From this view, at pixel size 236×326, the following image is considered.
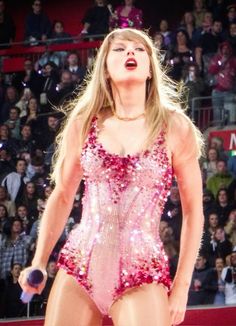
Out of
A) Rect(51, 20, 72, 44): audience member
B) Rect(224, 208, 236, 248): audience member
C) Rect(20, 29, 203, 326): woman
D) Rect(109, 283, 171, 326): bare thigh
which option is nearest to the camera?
Rect(109, 283, 171, 326): bare thigh

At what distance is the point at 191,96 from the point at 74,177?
24.1 feet

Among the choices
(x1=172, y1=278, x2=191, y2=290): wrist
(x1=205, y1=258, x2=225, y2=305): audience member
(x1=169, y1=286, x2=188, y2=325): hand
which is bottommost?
(x1=205, y1=258, x2=225, y2=305): audience member

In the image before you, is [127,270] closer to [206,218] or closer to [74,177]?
[74,177]

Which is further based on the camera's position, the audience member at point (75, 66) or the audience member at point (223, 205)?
the audience member at point (75, 66)

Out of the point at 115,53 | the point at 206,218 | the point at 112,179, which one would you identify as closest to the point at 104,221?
the point at 112,179

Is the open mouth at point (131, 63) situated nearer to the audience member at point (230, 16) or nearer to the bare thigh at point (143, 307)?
the bare thigh at point (143, 307)

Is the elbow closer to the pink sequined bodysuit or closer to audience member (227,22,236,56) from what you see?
the pink sequined bodysuit

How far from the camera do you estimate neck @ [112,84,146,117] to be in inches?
140

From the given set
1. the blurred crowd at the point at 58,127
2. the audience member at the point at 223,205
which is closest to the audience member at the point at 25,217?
the blurred crowd at the point at 58,127

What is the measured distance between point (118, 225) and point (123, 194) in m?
0.10

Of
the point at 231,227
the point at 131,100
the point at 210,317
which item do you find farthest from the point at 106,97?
the point at 231,227

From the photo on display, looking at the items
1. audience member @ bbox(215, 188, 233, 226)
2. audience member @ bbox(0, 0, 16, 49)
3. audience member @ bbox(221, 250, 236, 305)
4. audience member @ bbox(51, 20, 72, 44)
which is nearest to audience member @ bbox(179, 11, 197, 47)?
audience member @ bbox(51, 20, 72, 44)

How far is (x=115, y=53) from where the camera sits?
3.58 metres

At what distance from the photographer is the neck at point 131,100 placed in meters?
3.55
